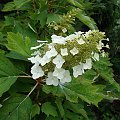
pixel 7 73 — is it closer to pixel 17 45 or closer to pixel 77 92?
pixel 17 45

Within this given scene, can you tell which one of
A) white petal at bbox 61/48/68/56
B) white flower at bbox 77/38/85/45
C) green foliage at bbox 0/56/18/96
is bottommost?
green foliage at bbox 0/56/18/96

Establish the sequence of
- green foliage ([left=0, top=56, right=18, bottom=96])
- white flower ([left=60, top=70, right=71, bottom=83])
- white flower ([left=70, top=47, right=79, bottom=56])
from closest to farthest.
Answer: white flower ([left=70, top=47, right=79, bottom=56])
white flower ([left=60, top=70, right=71, bottom=83])
green foliage ([left=0, top=56, right=18, bottom=96])

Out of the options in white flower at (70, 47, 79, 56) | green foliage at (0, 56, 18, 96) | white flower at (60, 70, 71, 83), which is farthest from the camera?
green foliage at (0, 56, 18, 96)

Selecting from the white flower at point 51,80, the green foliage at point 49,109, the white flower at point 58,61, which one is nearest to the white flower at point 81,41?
the white flower at point 58,61

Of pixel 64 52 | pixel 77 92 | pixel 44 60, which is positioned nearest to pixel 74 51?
pixel 64 52

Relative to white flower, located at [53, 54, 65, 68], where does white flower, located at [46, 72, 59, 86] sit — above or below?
below

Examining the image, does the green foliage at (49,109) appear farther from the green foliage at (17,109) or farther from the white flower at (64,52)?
the white flower at (64,52)

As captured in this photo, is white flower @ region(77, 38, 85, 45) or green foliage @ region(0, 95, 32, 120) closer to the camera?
white flower @ region(77, 38, 85, 45)

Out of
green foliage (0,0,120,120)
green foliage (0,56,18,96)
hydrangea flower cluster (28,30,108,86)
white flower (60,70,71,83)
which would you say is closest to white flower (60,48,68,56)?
hydrangea flower cluster (28,30,108,86)

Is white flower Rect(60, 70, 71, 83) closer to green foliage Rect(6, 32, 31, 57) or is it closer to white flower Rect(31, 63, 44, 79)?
white flower Rect(31, 63, 44, 79)
